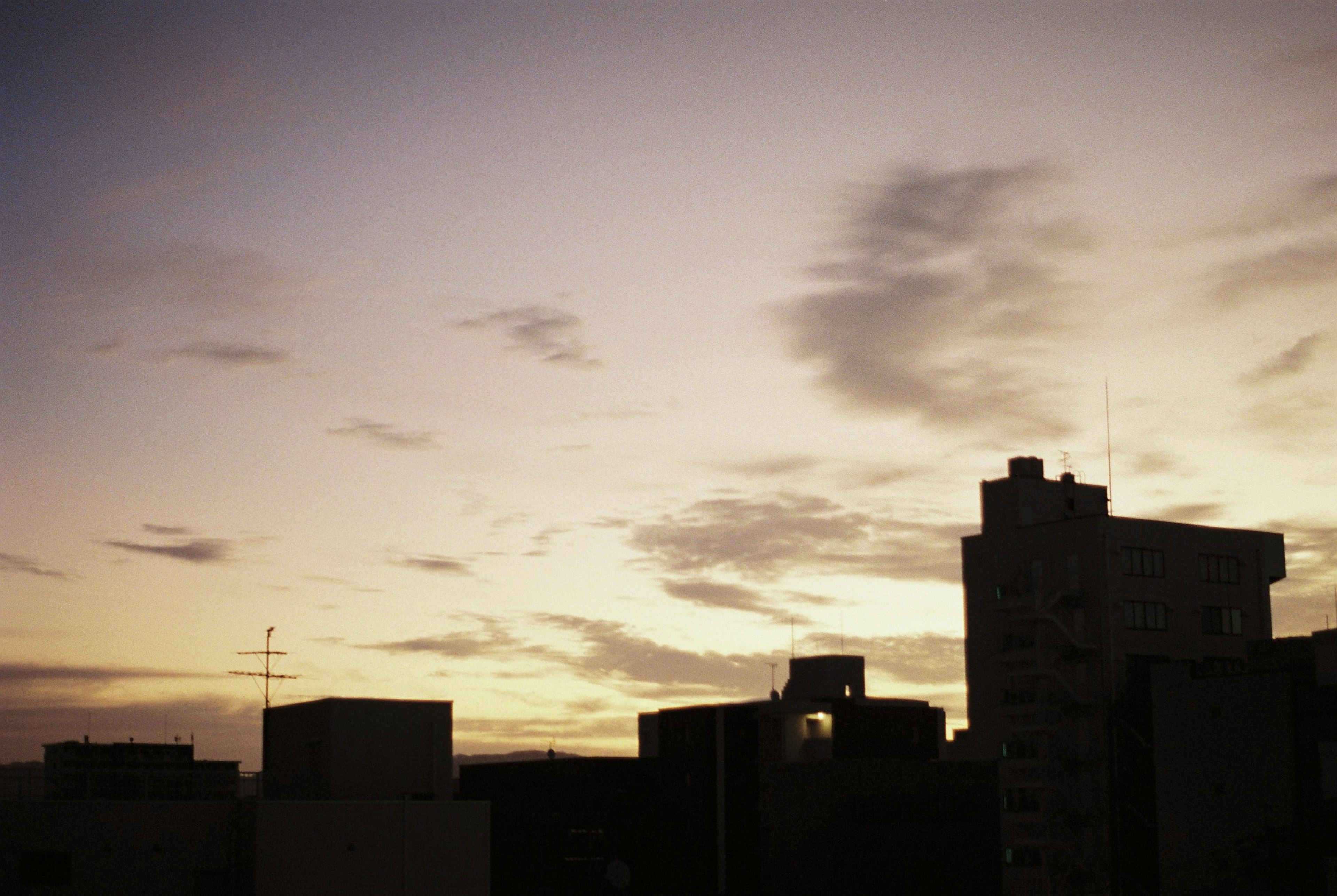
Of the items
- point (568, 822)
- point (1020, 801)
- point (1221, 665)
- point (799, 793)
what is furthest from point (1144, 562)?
point (568, 822)

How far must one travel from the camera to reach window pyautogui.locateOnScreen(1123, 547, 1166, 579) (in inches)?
5064

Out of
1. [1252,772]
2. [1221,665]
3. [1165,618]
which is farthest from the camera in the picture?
[1221,665]

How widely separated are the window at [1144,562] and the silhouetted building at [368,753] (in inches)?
2912

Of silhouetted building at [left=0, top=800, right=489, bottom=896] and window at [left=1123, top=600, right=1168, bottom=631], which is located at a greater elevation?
window at [left=1123, top=600, right=1168, bottom=631]

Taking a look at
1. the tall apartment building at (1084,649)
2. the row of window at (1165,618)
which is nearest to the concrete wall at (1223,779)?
the tall apartment building at (1084,649)

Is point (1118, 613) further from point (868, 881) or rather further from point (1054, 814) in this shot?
point (868, 881)

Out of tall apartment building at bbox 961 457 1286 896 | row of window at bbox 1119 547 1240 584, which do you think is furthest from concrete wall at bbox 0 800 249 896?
row of window at bbox 1119 547 1240 584

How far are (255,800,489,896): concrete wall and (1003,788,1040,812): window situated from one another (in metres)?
71.5

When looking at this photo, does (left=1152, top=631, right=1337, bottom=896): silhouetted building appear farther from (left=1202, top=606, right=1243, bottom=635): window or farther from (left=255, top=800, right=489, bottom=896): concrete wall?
(left=255, top=800, right=489, bottom=896): concrete wall

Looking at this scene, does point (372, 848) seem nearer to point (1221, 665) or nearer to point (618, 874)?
point (618, 874)

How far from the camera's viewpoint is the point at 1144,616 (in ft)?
420

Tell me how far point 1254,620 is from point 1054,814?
88.4 feet

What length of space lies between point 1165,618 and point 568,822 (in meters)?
56.4

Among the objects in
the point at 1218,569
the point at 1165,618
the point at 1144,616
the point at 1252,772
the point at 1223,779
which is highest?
the point at 1218,569
